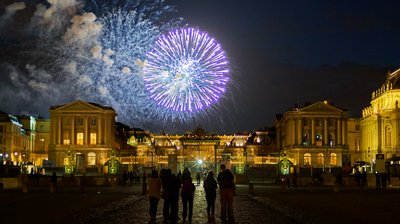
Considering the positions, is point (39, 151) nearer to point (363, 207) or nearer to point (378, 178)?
point (378, 178)

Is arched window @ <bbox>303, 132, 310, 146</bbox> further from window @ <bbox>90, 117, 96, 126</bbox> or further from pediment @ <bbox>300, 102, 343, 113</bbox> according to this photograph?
window @ <bbox>90, 117, 96, 126</bbox>

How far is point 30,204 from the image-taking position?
35531 millimetres

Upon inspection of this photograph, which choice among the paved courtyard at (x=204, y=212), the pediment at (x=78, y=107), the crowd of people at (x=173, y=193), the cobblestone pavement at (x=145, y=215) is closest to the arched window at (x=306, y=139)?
the pediment at (x=78, y=107)

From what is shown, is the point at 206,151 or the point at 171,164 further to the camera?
the point at 206,151

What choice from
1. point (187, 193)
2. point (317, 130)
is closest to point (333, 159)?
point (317, 130)

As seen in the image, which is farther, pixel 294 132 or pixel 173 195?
pixel 294 132

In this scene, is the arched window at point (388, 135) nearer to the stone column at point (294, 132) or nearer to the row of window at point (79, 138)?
the stone column at point (294, 132)

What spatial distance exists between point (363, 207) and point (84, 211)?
1369cm

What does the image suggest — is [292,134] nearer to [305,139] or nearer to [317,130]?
[305,139]

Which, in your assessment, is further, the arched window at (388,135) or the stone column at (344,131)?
the stone column at (344,131)

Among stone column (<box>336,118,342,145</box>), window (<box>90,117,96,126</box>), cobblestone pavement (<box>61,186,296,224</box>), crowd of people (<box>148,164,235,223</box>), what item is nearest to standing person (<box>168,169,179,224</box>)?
crowd of people (<box>148,164,235,223</box>)

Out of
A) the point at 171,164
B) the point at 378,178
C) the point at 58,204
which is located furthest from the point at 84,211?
the point at 171,164

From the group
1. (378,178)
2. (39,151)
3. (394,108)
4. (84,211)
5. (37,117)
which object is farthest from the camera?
(37,117)

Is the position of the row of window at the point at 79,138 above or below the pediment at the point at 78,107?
below
